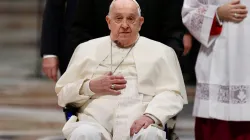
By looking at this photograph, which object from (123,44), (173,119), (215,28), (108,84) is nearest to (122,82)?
(108,84)

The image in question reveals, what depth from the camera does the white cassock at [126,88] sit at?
178 inches

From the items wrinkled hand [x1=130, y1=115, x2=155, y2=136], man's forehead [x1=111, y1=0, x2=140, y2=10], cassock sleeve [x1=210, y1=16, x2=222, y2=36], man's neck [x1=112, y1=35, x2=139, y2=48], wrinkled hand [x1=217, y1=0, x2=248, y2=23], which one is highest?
man's forehead [x1=111, y1=0, x2=140, y2=10]

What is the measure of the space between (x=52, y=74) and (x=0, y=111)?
306 cm

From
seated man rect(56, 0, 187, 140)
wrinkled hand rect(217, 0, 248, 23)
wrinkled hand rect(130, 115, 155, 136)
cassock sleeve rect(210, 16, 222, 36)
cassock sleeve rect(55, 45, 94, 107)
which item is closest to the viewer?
wrinkled hand rect(130, 115, 155, 136)

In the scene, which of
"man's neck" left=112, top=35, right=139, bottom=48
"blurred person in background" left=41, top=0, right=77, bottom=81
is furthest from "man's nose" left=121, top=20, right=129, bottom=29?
"blurred person in background" left=41, top=0, right=77, bottom=81

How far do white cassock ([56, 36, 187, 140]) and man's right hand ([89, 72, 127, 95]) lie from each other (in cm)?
5

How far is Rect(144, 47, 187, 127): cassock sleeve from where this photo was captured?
Result: 4.50m

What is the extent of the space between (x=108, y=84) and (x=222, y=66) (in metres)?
1.10

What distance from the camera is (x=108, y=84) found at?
451 cm

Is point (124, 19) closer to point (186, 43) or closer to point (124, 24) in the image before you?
point (124, 24)

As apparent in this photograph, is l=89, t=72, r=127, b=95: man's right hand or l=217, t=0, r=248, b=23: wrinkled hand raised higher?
l=217, t=0, r=248, b=23: wrinkled hand

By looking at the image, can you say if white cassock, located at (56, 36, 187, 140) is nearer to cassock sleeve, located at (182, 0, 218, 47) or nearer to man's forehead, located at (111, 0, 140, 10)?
man's forehead, located at (111, 0, 140, 10)

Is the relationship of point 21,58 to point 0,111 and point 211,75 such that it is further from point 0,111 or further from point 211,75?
point 211,75

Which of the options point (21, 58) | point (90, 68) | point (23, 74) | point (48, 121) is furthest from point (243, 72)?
point (21, 58)
